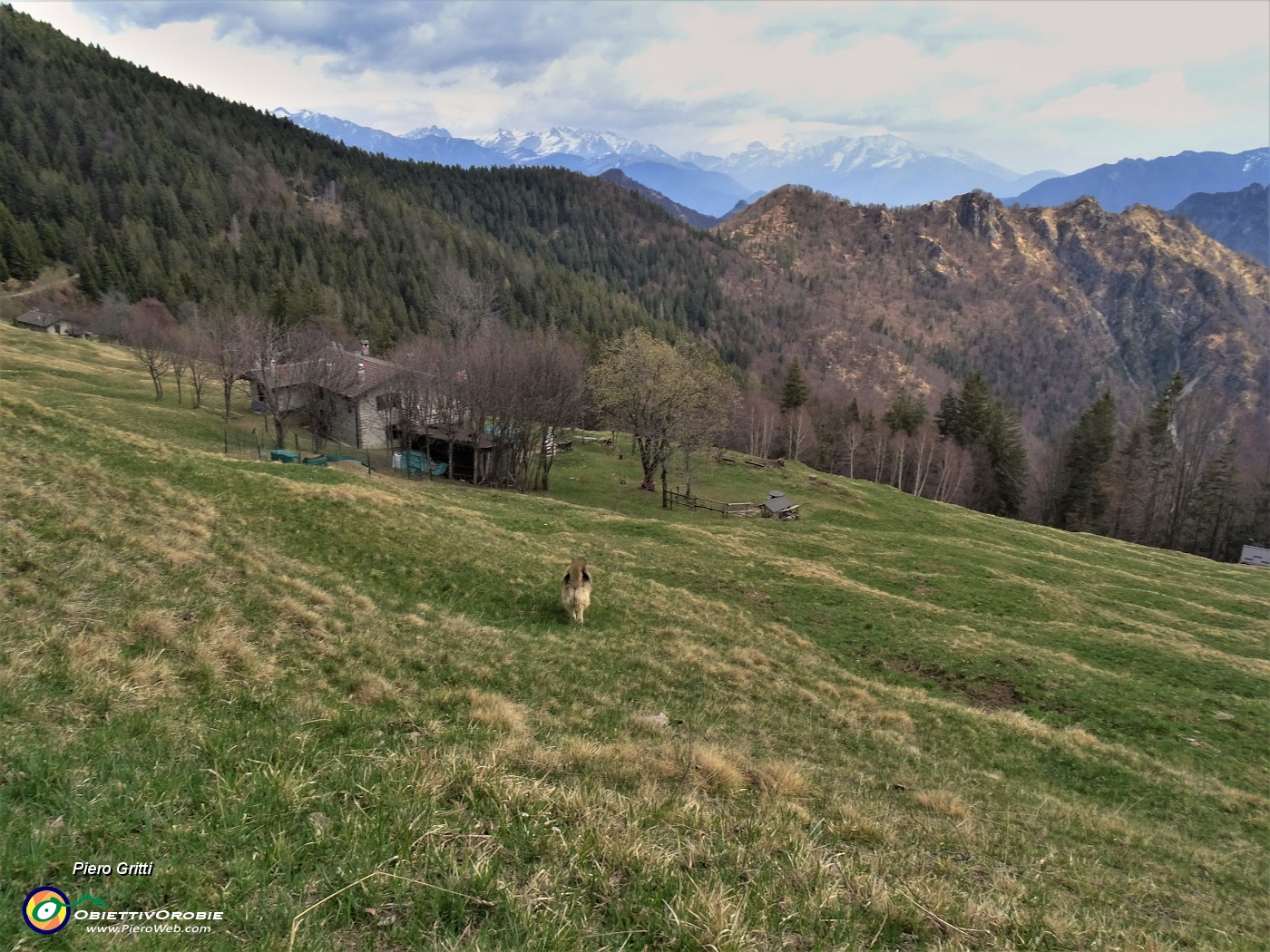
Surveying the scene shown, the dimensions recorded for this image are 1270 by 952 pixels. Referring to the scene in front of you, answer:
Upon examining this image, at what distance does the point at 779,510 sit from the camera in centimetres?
5069

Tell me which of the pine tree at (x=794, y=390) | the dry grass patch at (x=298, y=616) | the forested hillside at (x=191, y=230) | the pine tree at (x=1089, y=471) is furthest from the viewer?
the forested hillside at (x=191, y=230)

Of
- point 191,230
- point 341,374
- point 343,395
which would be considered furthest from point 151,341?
point 191,230

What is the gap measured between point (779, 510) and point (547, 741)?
1750 inches

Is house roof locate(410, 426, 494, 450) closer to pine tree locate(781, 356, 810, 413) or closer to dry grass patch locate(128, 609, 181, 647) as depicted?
dry grass patch locate(128, 609, 181, 647)

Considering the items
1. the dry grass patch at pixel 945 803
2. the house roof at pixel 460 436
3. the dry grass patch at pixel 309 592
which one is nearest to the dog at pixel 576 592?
the dry grass patch at pixel 309 592

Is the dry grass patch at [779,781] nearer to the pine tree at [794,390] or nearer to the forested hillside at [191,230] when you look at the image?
the pine tree at [794,390]

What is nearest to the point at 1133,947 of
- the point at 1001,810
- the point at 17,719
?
the point at 1001,810

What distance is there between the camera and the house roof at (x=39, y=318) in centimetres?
9612

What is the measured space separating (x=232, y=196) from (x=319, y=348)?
167 meters

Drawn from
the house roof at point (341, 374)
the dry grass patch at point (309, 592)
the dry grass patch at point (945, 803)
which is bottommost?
the dry grass patch at point (945, 803)

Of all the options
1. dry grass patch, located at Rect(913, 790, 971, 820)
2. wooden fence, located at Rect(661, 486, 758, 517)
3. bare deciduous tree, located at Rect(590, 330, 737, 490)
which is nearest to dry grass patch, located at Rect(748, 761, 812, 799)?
dry grass patch, located at Rect(913, 790, 971, 820)

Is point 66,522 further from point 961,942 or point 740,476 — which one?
point 740,476

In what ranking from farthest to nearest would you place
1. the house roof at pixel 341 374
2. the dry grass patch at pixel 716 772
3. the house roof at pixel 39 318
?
the house roof at pixel 39 318
the house roof at pixel 341 374
the dry grass patch at pixel 716 772

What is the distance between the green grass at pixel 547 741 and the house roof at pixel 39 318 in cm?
11287
